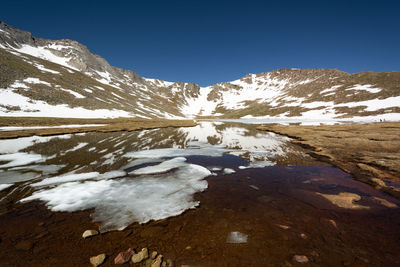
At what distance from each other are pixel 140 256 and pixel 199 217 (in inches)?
111

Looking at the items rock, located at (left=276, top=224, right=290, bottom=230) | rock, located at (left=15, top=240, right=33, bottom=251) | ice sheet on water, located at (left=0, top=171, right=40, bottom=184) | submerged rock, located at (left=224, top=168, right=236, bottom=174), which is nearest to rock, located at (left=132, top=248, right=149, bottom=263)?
rock, located at (left=15, top=240, right=33, bottom=251)

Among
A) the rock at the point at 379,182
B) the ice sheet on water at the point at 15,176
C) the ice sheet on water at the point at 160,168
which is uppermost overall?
the rock at the point at 379,182

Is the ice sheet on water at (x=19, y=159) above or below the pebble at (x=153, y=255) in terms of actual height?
below

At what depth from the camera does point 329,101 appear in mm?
113562

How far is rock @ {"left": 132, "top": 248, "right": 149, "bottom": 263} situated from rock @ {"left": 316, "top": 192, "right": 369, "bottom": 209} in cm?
856

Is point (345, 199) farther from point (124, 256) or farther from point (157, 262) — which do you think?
point (124, 256)

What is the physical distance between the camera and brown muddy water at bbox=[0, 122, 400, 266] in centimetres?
503

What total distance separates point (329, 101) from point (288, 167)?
13127 cm

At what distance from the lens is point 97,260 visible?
15.2 feet

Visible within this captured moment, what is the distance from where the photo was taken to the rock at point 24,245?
521cm

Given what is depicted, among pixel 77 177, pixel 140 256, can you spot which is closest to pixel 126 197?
pixel 140 256

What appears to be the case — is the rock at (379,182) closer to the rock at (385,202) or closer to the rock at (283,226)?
the rock at (385,202)

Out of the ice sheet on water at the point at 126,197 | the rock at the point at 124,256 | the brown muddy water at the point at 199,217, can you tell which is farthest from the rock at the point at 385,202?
the rock at the point at 124,256

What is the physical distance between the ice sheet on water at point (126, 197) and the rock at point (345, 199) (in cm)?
665
